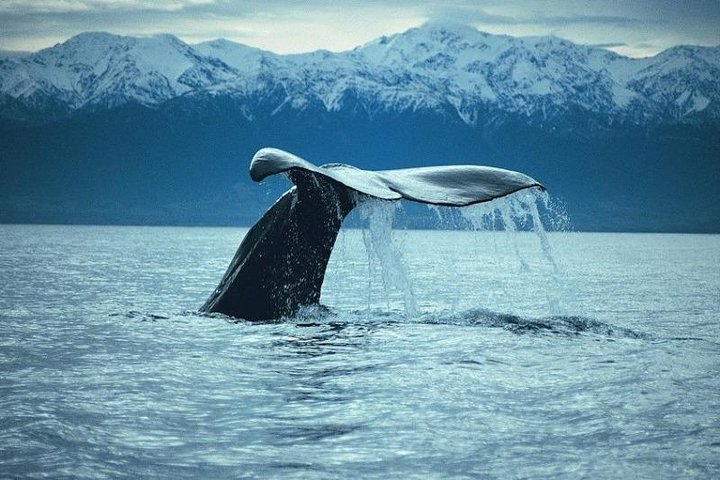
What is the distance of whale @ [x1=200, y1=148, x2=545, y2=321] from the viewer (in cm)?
793

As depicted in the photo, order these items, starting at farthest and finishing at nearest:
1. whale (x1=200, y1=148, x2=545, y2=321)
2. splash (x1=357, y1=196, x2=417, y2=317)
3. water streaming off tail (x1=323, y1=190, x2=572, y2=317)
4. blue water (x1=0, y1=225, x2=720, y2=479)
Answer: splash (x1=357, y1=196, x2=417, y2=317) → water streaming off tail (x1=323, y1=190, x2=572, y2=317) → whale (x1=200, y1=148, x2=545, y2=321) → blue water (x1=0, y1=225, x2=720, y2=479)

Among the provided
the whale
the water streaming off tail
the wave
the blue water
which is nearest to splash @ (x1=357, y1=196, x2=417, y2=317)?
the water streaming off tail

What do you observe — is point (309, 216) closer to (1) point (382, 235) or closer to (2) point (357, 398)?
(1) point (382, 235)

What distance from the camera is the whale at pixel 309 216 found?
7926 mm

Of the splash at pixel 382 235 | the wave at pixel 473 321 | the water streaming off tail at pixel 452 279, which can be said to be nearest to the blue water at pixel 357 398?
the wave at pixel 473 321

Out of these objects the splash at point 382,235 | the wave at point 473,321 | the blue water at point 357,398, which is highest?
the splash at point 382,235

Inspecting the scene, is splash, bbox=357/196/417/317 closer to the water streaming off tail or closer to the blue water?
the water streaming off tail

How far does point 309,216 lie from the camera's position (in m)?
9.65

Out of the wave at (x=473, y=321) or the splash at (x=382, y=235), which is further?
the wave at (x=473, y=321)

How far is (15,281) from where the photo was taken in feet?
81.8

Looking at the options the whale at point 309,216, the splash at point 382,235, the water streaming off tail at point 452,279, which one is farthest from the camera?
the splash at point 382,235

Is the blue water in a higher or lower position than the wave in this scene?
lower

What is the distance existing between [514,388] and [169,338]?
188 inches

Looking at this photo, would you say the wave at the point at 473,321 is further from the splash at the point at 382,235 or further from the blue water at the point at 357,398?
the splash at the point at 382,235
